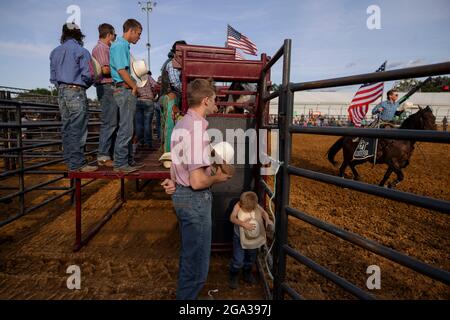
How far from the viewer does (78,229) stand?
3.83m

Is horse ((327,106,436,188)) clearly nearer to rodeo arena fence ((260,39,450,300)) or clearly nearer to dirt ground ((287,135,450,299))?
dirt ground ((287,135,450,299))

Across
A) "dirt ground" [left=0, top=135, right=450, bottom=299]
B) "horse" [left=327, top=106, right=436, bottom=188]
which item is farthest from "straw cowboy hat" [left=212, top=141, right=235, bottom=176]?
"horse" [left=327, top=106, right=436, bottom=188]

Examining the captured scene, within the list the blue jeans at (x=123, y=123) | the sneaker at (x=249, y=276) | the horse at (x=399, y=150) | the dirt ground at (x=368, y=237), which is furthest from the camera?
the horse at (x=399, y=150)

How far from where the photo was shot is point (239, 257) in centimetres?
303

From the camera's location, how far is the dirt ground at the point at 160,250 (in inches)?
118

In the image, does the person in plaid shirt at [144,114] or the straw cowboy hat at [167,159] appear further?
the person in plaid shirt at [144,114]

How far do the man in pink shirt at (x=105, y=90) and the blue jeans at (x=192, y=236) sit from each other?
2.39m

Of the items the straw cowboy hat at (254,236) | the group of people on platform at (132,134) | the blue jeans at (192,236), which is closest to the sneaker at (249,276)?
the group of people on platform at (132,134)

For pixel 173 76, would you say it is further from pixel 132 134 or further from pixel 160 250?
pixel 160 250

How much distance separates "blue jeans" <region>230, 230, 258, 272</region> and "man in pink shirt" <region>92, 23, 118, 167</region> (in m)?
2.28

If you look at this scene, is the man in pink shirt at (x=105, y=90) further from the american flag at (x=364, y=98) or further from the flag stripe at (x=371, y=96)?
the flag stripe at (x=371, y=96)

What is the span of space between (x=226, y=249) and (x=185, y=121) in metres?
2.05

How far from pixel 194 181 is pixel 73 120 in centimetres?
260
